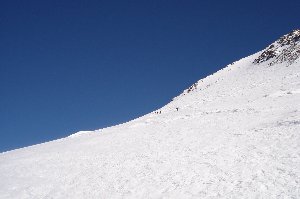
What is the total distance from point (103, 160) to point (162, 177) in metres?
6.25

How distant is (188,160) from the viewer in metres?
17.5

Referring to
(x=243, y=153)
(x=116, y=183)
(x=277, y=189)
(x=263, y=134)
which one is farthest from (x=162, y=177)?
(x=263, y=134)

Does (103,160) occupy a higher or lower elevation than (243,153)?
higher

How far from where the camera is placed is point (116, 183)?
1600 centimetres

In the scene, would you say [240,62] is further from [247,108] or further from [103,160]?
[103,160]

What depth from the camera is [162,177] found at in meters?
15.6

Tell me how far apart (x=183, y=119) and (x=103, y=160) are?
11593 millimetres

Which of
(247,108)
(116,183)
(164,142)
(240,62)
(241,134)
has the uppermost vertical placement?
(240,62)

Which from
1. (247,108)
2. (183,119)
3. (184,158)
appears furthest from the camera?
(183,119)

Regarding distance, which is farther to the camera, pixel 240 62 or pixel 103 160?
pixel 240 62

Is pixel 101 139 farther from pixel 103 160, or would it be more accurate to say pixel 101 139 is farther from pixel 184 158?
pixel 184 158

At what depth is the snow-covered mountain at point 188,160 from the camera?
13473 mm

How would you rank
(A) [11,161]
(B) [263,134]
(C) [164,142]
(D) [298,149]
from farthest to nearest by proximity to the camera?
(A) [11,161], (C) [164,142], (B) [263,134], (D) [298,149]

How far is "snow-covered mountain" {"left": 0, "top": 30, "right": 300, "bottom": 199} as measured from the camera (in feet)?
44.2
